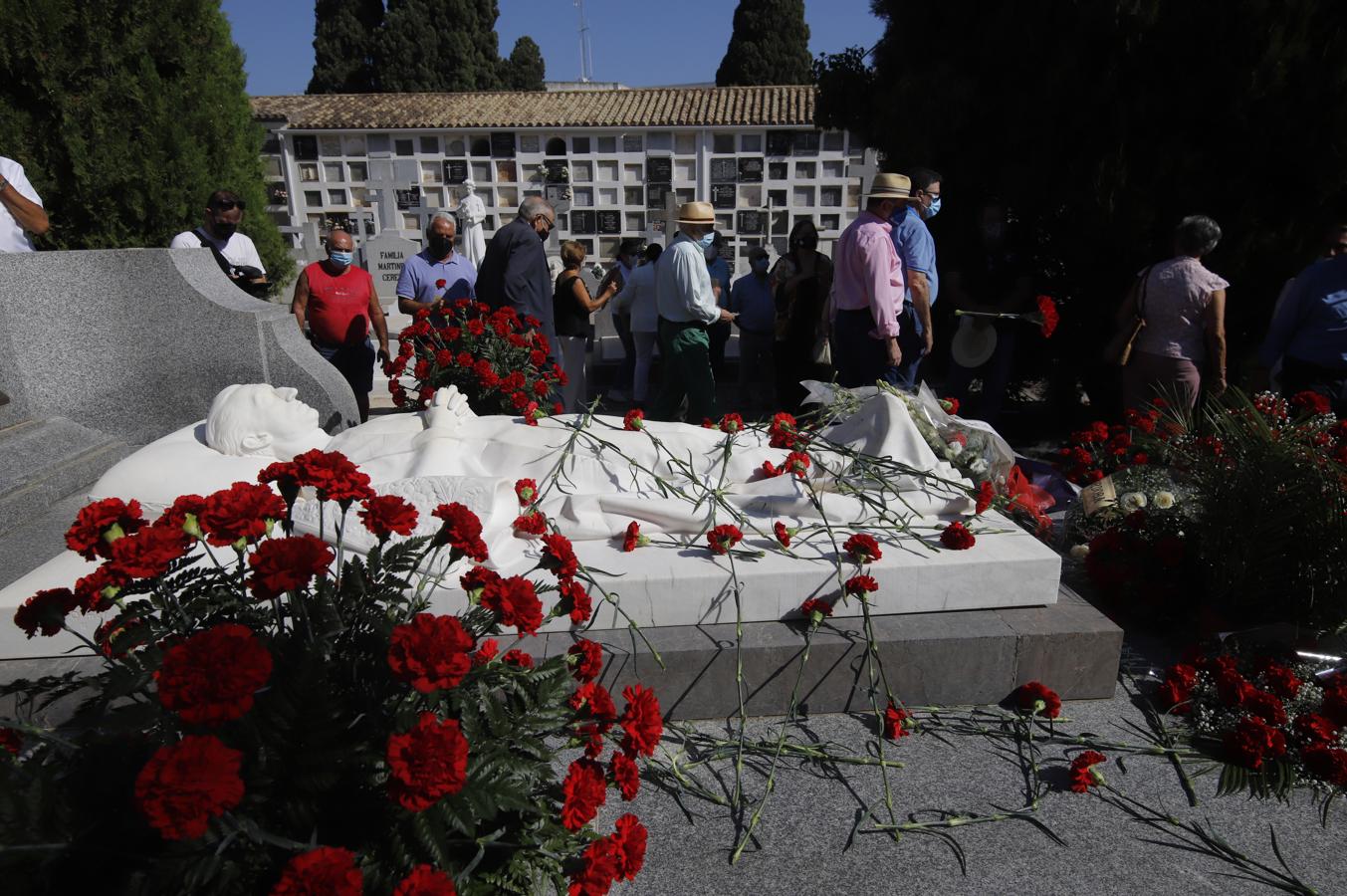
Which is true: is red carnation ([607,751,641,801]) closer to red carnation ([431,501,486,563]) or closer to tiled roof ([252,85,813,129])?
red carnation ([431,501,486,563])

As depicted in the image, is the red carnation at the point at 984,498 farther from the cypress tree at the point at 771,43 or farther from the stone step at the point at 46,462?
the cypress tree at the point at 771,43

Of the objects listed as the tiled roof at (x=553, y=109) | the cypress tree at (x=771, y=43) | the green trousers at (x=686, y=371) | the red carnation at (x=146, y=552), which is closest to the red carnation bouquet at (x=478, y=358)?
the green trousers at (x=686, y=371)

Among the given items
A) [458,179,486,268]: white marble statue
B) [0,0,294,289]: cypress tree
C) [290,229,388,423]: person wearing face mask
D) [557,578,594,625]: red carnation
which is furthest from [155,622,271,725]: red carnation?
[458,179,486,268]: white marble statue

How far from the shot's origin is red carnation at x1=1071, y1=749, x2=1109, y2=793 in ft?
6.82

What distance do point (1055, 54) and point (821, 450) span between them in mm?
3765

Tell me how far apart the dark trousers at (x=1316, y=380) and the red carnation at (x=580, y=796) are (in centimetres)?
391

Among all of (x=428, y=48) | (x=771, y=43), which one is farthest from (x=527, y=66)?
(x=771, y=43)

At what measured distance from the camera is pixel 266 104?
2031 cm

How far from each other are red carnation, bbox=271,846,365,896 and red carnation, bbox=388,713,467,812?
3.9 inches

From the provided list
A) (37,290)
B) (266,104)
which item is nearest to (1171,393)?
(37,290)

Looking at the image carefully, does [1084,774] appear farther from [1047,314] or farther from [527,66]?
[527,66]

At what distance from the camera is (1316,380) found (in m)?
3.93

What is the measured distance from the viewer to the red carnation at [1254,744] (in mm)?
2105

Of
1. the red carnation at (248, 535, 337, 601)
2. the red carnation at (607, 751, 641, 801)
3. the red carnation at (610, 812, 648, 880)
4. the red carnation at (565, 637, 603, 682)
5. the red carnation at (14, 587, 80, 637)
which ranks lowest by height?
the red carnation at (610, 812, 648, 880)
